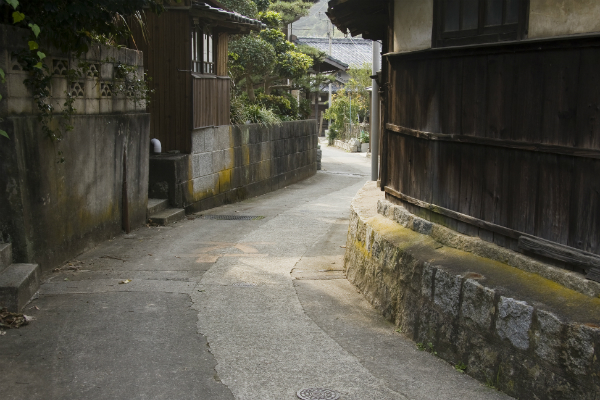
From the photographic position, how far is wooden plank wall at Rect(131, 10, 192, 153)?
1455 cm

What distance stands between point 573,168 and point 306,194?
1483 centimetres

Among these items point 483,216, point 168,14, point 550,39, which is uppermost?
point 168,14

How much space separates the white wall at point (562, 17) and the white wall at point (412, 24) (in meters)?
1.64

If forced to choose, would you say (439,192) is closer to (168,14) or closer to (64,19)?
(64,19)

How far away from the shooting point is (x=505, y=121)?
5.57 meters

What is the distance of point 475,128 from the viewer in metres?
5.99

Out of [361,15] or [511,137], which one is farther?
[361,15]

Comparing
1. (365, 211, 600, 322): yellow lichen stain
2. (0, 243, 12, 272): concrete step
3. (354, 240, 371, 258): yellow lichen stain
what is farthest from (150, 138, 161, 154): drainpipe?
(365, 211, 600, 322): yellow lichen stain

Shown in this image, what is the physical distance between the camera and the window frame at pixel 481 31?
5414mm

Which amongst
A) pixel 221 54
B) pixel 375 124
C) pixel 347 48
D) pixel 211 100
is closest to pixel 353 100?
pixel 347 48

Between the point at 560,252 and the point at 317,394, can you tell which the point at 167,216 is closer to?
the point at 317,394

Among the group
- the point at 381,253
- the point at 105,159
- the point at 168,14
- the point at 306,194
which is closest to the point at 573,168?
the point at 381,253

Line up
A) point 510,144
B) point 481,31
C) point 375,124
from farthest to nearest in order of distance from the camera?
point 375,124
point 481,31
point 510,144

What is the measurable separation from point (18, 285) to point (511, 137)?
503 cm
